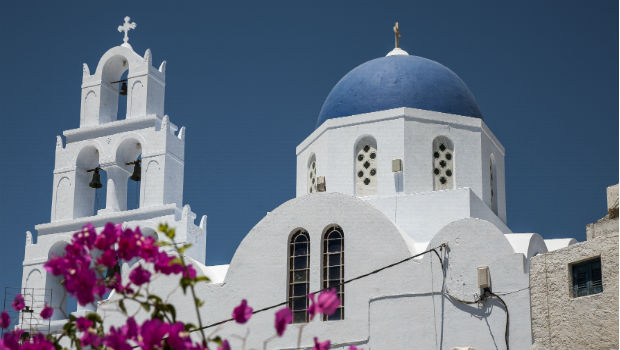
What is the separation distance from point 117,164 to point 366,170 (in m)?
5.63

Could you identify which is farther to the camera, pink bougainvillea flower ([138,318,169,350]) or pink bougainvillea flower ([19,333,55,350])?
pink bougainvillea flower ([19,333,55,350])

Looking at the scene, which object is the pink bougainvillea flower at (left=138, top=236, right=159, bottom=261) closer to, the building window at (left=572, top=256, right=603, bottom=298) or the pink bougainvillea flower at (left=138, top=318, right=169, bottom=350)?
the pink bougainvillea flower at (left=138, top=318, right=169, bottom=350)

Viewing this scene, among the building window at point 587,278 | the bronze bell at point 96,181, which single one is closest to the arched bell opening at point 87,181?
the bronze bell at point 96,181

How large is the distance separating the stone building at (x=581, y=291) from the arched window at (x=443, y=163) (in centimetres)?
493

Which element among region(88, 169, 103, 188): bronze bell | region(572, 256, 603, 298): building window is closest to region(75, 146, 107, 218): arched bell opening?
region(88, 169, 103, 188): bronze bell

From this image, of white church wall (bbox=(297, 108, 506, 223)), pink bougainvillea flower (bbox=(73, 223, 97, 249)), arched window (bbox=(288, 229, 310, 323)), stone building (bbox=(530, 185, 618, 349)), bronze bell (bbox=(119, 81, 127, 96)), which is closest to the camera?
pink bougainvillea flower (bbox=(73, 223, 97, 249))

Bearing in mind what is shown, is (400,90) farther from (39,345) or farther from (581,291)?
(39,345)

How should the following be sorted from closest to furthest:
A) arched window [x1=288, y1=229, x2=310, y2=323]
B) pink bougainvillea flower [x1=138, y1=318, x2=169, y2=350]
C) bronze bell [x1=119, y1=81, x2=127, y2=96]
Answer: pink bougainvillea flower [x1=138, y1=318, x2=169, y2=350], arched window [x1=288, y1=229, x2=310, y2=323], bronze bell [x1=119, y1=81, x2=127, y2=96]

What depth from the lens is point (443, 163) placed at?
22000 millimetres

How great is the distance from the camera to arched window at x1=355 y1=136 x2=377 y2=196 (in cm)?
2186

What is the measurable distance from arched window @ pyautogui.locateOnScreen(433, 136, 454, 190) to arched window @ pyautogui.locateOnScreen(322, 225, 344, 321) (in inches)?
124

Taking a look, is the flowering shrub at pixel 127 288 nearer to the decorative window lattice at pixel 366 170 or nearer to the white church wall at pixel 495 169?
the decorative window lattice at pixel 366 170

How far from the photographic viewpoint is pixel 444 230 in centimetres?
1853

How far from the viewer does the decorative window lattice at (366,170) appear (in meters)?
21.9
